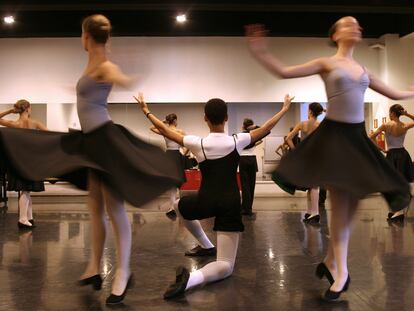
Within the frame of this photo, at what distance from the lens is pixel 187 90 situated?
10.7 metres

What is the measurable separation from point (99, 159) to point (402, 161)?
16.0 ft

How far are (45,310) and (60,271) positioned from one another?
91cm

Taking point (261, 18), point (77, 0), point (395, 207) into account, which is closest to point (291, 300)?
point (395, 207)

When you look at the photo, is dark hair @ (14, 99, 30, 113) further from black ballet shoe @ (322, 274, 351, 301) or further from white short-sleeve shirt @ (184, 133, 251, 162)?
black ballet shoe @ (322, 274, 351, 301)

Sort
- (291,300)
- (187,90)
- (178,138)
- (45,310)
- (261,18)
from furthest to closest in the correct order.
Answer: (187,90) → (261,18) → (178,138) → (291,300) → (45,310)

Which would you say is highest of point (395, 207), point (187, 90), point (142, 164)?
point (187, 90)

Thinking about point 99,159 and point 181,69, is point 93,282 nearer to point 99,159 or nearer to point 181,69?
point 99,159

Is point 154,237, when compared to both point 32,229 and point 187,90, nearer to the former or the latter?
point 32,229

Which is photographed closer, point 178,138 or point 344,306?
point 344,306

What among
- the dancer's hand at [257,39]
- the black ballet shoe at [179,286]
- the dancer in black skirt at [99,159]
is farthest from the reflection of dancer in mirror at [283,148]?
the dancer in black skirt at [99,159]

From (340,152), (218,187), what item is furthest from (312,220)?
(340,152)

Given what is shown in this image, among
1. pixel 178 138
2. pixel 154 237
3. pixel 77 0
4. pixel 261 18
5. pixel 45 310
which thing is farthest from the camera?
pixel 261 18

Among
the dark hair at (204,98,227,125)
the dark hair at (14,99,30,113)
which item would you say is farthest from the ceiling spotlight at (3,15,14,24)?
the dark hair at (204,98,227,125)

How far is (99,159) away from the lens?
2406mm
